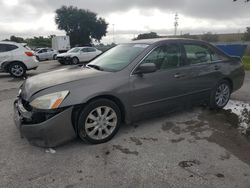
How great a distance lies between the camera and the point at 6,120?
181 inches

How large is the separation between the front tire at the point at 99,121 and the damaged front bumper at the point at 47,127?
0.18 meters

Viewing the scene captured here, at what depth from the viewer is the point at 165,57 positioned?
4.12 metres

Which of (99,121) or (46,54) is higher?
(46,54)

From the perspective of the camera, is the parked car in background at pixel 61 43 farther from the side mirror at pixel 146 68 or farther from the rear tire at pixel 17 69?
the side mirror at pixel 146 68

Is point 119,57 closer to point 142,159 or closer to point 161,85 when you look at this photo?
point 161,85

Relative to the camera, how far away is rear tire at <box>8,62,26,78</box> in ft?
34.2

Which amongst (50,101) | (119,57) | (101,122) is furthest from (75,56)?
(50,101)

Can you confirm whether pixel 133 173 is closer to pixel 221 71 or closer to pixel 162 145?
pixel 162 145

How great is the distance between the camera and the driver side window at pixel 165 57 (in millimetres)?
3961

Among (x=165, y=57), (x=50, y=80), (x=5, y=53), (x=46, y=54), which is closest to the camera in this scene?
(x=50, y=80)

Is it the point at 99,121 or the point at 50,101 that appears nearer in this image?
the point at 50,101

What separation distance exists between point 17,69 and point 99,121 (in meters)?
8.49

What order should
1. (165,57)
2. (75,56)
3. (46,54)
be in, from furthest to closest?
(46,54)
(75,56)
(165,57)

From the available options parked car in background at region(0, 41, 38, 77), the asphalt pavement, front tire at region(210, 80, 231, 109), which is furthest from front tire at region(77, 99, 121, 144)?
parked car in background at region(0, 41, 38, 77)
